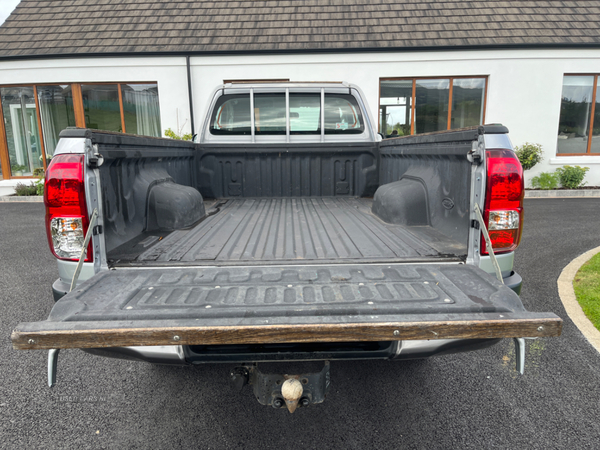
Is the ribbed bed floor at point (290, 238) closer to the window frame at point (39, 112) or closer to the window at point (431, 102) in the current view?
the window at point (431, 102)

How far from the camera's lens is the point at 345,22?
10.8m

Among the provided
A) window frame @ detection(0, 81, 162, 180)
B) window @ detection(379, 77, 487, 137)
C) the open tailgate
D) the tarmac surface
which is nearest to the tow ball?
the open tailgate

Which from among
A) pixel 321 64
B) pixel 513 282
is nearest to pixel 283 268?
pixel 513 282

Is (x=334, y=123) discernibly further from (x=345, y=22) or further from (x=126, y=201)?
(x=345, y=22)

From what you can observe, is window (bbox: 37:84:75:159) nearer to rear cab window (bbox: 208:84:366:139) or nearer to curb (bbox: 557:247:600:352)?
rear cab window (bbox: 208:84:366:139)

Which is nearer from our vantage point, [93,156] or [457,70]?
[93,156]

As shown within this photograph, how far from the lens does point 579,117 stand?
10.8m

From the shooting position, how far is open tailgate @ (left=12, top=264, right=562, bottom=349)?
1455 millimetres

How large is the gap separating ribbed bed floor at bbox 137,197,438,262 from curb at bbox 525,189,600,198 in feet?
26.6

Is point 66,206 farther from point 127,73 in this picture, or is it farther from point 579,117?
point 579,117

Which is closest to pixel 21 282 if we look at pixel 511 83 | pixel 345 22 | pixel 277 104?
pixel 277 104

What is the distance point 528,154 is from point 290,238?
944 centimetres

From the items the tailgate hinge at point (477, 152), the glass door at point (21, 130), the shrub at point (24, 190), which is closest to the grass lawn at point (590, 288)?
the tailgate hinge at point (477, 152)

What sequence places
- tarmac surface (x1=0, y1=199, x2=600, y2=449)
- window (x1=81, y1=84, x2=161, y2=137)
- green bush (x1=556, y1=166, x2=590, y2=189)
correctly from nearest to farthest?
tarmac surface (x1=0, y1=199, x2=600, y2=449)
green bush (x1=556, y1=166, x2=590, y2=189)
window (x1=81, y1=84, x2=161, y2=137)
